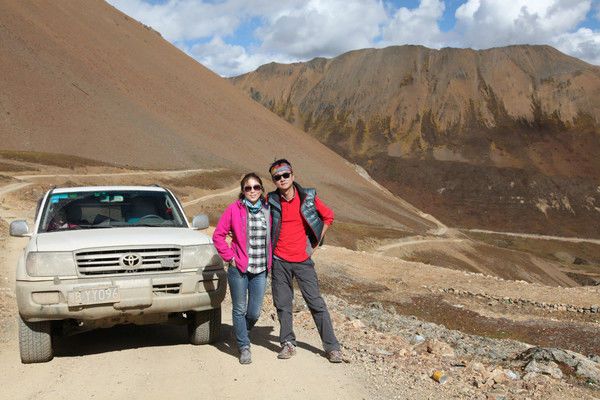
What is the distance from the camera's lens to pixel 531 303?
1730 cm

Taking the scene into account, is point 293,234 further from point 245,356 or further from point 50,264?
point 50,264

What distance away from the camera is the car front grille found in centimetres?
538

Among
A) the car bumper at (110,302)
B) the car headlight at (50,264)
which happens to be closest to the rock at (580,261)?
the car bumper at (110,302)

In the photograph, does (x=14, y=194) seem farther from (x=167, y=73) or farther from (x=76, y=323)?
(x=167, y=73)

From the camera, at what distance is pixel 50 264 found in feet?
17.4

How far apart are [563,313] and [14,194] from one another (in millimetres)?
27150

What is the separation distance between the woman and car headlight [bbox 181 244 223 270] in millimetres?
346

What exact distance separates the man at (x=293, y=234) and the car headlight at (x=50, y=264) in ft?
6.73

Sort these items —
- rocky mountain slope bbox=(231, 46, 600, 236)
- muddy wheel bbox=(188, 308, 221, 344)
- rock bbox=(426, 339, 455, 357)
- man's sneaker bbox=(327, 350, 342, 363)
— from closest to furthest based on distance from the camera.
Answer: man's sneaker bbox=(327, 350, 342, 363), muddy wheel bbox=(188, 308, 221, 344), rock bbox=(426, 339, 455, 357), rocky mountain slope bbox=(231, 46, 600, 236)

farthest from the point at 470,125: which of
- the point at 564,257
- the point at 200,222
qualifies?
the point at 200,222

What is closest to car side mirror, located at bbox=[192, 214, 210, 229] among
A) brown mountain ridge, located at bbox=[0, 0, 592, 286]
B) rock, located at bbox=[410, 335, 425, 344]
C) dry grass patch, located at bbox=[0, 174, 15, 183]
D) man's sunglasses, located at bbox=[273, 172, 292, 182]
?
man's sunglasses, located at bbox=[273, 172, 292, 182]

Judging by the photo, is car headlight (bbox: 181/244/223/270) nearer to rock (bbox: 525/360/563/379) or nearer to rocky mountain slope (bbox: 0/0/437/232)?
rock (bbox: 525/360/563/379)

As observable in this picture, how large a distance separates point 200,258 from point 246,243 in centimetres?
62

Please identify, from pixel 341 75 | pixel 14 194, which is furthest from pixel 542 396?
pixel 341 75
